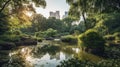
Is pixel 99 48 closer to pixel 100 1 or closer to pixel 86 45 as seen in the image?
pixel 86 45

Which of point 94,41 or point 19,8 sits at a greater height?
point 19,8

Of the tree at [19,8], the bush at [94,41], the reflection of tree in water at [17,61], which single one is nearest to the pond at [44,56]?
the reflection of tree in water at [17,61]

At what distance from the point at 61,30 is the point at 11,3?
71487 millimetres

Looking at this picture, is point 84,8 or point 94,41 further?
point 84,8

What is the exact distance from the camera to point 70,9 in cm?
3859

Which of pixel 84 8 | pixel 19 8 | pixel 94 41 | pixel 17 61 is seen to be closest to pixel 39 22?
pixel 84 8

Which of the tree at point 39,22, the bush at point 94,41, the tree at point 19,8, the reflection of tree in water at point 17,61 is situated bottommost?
the reflection of tree in water at point 17,61

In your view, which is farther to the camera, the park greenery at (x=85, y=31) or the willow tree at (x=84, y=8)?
the willow tree at (x=84, y=8)

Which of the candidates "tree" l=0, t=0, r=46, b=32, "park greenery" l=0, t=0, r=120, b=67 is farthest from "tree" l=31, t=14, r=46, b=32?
"tree" l=0, t=0, r=46, b=32

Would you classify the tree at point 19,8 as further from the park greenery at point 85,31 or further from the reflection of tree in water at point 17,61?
the reflection of tree in water at point 17,61

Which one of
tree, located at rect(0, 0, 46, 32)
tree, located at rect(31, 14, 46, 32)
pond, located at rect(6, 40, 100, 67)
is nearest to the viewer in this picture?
pond, located at rect(6, 40, 100, 67)

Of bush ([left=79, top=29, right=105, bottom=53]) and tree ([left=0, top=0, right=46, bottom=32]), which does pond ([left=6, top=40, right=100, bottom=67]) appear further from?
tree ([left=0, top=0, right=46, bottom=32])

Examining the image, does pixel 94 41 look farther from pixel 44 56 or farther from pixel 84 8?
pixel 84 8

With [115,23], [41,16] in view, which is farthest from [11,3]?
[41,16]
